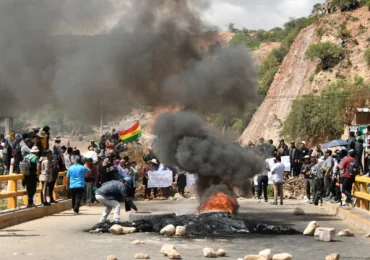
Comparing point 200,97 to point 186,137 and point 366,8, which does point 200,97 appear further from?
point 366,8

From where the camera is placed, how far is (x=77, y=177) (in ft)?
63.6

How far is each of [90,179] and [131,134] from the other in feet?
31.1

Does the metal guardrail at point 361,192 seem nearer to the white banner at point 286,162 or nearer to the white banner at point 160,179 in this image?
the white banner at point 286,162

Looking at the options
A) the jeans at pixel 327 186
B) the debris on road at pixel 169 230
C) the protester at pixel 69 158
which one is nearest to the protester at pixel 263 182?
the jeans at pixel 327 186

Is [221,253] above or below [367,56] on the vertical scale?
below

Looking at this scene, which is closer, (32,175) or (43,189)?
(32,175)

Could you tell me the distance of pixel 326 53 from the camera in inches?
2518

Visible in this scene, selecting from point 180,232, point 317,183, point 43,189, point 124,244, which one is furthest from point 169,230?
point 317,183

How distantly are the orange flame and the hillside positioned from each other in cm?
4332

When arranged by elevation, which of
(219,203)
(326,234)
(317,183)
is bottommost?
(326,234)

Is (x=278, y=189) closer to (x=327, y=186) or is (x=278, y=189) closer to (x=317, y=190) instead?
(x=317, y=190)

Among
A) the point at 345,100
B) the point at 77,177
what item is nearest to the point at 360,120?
the point at 345,100

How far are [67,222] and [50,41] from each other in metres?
7.13

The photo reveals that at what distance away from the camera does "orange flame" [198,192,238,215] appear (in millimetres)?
17922
